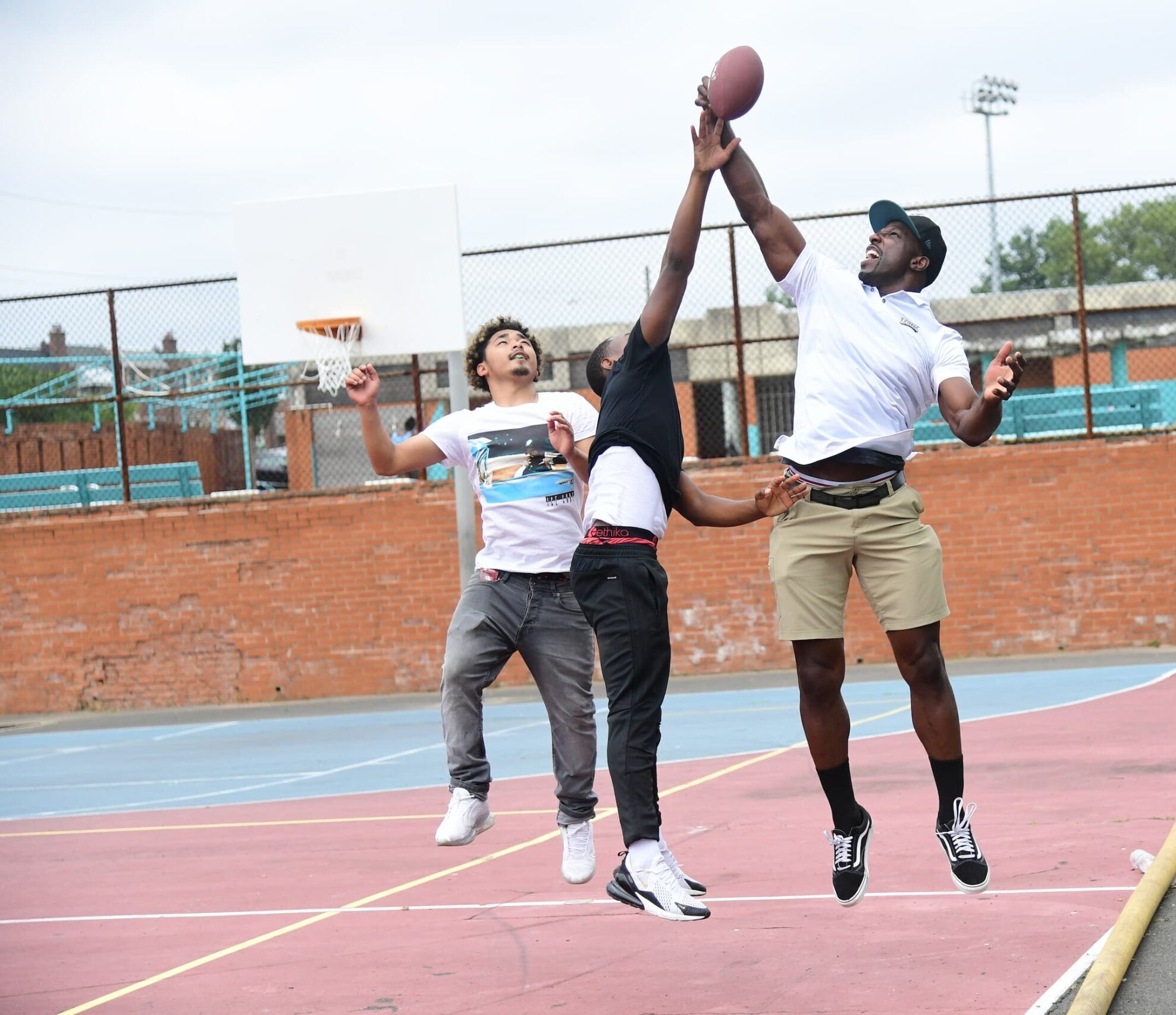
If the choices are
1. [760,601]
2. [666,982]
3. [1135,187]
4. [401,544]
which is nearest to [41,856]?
[666,982]

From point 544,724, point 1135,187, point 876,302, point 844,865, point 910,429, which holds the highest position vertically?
point 1135,187

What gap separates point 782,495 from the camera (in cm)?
508

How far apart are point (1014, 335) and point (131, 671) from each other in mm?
16636

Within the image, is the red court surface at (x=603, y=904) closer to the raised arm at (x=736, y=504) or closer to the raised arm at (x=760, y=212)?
the raised arm at (x=736, y=504)

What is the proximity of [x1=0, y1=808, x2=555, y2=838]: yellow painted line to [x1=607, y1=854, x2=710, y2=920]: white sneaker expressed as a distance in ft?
13.1

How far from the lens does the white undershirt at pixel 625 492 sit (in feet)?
16.4

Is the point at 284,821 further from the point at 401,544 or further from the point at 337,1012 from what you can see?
the point at 401,544

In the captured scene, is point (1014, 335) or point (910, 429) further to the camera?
point (1014, 335)

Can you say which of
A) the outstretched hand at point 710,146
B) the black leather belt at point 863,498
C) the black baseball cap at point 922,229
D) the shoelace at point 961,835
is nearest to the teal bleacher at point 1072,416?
the black baseball cap at point 922,229

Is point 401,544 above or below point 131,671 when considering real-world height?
above

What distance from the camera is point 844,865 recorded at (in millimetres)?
5004

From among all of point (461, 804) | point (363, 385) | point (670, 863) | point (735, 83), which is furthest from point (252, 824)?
point (735, 83)

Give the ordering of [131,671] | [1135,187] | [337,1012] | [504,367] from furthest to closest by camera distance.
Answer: [131,671] < [1135,187] < [504,367] < [337,1012]

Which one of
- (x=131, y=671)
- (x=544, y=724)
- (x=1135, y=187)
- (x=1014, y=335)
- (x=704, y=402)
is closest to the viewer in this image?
(x=544, y=724)
